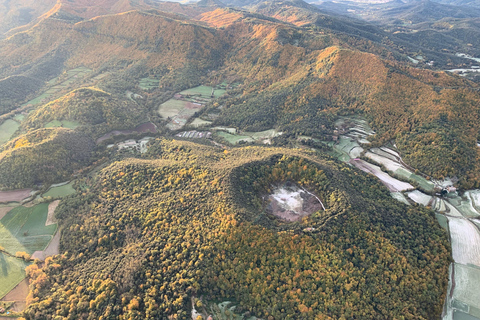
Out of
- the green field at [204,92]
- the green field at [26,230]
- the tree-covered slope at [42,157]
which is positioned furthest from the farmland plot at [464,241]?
the green field at [204,92]

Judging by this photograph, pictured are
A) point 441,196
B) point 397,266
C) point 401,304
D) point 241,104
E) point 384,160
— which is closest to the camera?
point 401,304

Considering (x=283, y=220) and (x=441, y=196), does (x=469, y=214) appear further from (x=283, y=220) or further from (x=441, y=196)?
(x=283, y=220)

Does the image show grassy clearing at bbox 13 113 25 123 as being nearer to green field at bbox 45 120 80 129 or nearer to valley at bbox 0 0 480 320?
valley at bbox 0 0 480 320

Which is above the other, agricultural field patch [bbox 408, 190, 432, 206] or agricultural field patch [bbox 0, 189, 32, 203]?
agricultural field patch [bbox 408, 190, 432, 206]

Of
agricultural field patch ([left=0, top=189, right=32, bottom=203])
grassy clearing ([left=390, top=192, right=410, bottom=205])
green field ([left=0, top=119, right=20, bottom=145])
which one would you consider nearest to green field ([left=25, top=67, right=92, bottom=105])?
green field ([left=0, top=119, right=20, bottom=145])

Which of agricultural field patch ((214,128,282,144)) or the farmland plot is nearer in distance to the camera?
the farmland plot

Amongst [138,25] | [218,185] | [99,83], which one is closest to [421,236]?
[218,185]
